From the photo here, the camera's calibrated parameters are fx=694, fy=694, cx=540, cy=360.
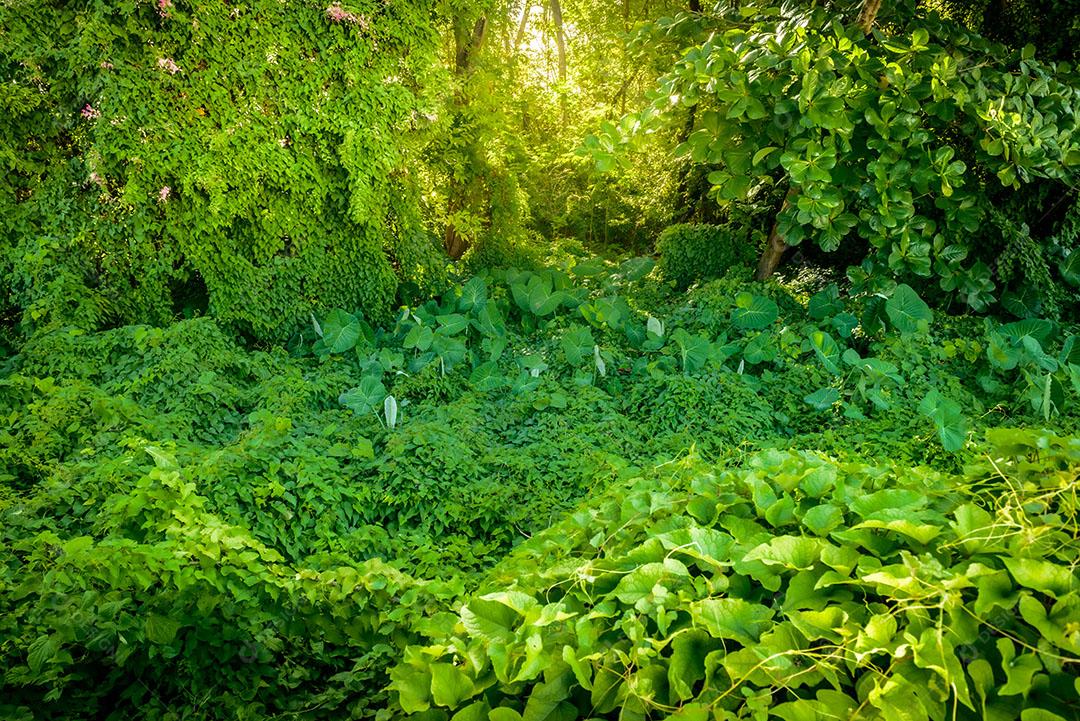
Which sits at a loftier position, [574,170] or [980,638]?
[574,170]

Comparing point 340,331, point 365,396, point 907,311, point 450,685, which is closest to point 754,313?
point 907,311

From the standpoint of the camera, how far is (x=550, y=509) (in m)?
3.24

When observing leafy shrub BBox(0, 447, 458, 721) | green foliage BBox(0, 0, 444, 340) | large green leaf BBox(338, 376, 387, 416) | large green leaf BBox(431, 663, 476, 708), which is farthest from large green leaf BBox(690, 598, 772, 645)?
green foliage BBox(0, 0, 444, 340)

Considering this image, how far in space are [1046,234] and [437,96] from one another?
15.1ft

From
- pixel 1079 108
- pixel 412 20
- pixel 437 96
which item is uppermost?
pixel 412 20

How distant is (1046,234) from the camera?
16.6ft

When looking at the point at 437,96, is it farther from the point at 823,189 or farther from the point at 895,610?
the point at 895,610

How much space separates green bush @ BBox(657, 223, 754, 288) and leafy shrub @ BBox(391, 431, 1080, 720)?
4.97 metres

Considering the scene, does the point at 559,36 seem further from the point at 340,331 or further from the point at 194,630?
the point at 194,630

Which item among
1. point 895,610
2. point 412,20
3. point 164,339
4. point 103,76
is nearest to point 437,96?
point 412,20

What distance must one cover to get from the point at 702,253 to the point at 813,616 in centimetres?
553

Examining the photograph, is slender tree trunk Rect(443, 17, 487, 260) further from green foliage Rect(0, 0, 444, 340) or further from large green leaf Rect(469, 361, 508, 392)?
large green leaf Rect(469, 361, 508, 392)

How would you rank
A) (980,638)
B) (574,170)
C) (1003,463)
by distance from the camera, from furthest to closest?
(574,170)
(1003,463)
(980,638)

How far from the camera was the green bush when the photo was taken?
6168 millimetres
